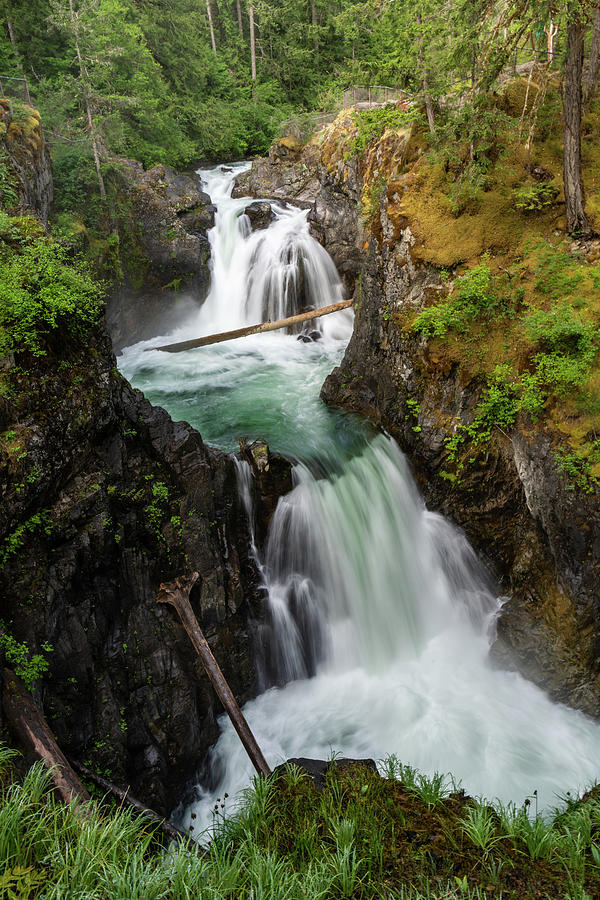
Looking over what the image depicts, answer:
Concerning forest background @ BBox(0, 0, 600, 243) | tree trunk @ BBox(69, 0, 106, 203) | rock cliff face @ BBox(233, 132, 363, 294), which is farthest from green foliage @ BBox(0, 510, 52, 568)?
rock cliff face @ BBox(233, 132, 363, 294)

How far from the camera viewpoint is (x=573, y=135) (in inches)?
284

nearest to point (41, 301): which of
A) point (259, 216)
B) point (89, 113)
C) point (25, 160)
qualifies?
point (25, 160)

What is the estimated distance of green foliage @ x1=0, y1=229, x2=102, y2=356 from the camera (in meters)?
5.16

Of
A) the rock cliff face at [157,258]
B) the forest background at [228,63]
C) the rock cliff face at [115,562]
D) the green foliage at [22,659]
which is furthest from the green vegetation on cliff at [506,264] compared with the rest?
the rock cliff face at [157,258]

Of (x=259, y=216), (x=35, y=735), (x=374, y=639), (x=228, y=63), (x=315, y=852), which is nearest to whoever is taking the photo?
(x=315, y=852)

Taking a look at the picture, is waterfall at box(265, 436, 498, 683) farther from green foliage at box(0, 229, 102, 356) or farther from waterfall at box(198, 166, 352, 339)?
waterfall at box(198, 166, 352, 339)

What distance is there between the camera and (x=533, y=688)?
678 centimetres

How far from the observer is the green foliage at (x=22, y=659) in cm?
439

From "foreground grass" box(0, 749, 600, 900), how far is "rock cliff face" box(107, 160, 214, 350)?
45.8 ft

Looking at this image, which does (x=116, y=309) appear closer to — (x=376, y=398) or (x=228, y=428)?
(x=228, y=428)

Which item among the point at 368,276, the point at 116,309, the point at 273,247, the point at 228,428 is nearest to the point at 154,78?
the point at 273,247

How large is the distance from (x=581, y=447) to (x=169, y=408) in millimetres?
8266

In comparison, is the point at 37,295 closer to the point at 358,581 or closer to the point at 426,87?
the point at 358,581

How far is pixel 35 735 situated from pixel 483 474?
22.4 feet
